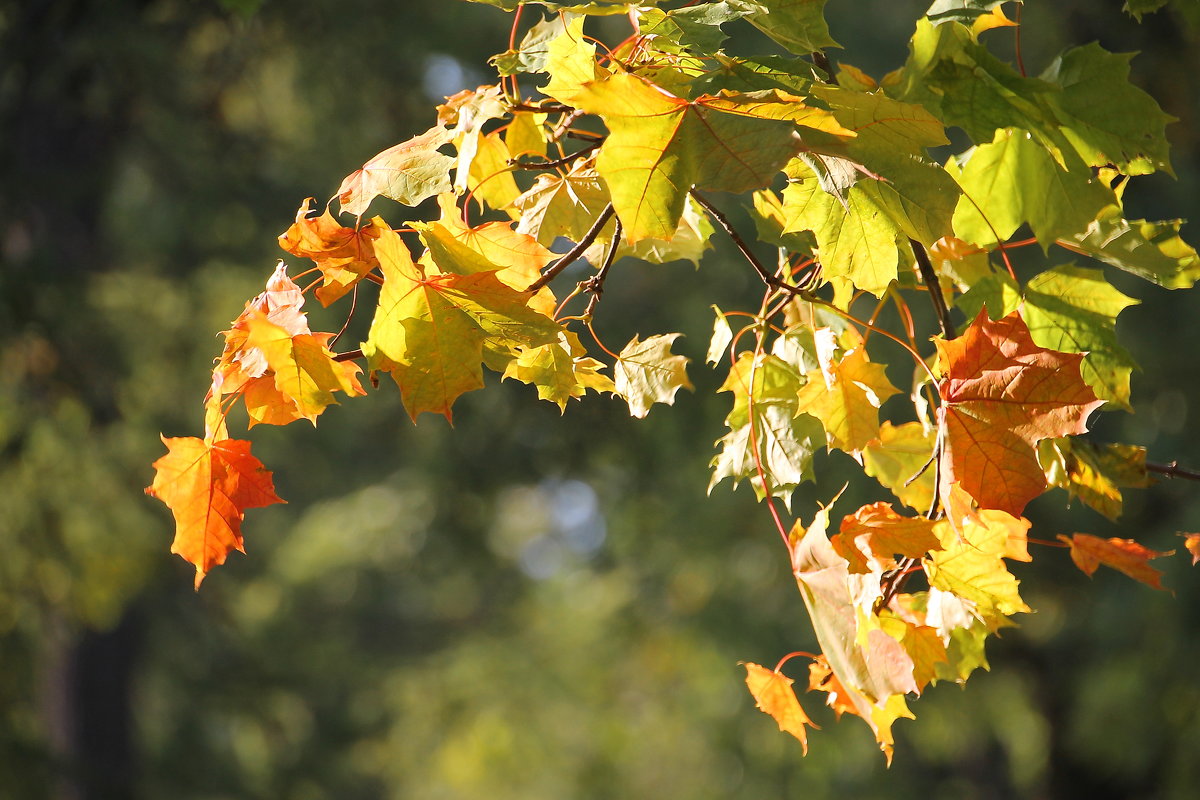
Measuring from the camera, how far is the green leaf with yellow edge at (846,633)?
2.50ft

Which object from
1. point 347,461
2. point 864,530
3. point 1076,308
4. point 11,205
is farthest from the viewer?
point 347,461

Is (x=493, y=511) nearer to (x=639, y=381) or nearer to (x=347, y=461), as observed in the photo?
(x=347, y=461)

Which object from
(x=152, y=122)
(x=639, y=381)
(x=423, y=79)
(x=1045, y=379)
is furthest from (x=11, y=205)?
(x=1045, y=379)

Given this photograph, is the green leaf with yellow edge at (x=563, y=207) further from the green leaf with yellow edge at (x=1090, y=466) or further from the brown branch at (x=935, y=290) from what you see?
the green leaf with yellow edge at (x=1090, y=466)

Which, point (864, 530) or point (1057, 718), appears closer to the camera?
point (864, 530)

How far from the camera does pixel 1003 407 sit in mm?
778

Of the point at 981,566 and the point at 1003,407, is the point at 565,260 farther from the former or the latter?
the point at 981,566

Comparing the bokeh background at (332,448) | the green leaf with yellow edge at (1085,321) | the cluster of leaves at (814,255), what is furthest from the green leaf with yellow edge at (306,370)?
the bokeh background at (332,448)

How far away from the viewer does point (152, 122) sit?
234 inches

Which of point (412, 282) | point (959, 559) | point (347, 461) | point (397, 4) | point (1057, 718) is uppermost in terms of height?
point (412, 282)

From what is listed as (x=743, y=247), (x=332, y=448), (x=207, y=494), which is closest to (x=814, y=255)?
(x=743, y=247)

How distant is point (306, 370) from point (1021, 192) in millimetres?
568

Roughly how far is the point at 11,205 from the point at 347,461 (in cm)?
731

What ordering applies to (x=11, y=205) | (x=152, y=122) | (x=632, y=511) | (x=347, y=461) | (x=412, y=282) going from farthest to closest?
(x=347, y=461) < (x=632, y=511) < (x=152, y=122) < (x=11, y=205) < (x=412, y=282)
